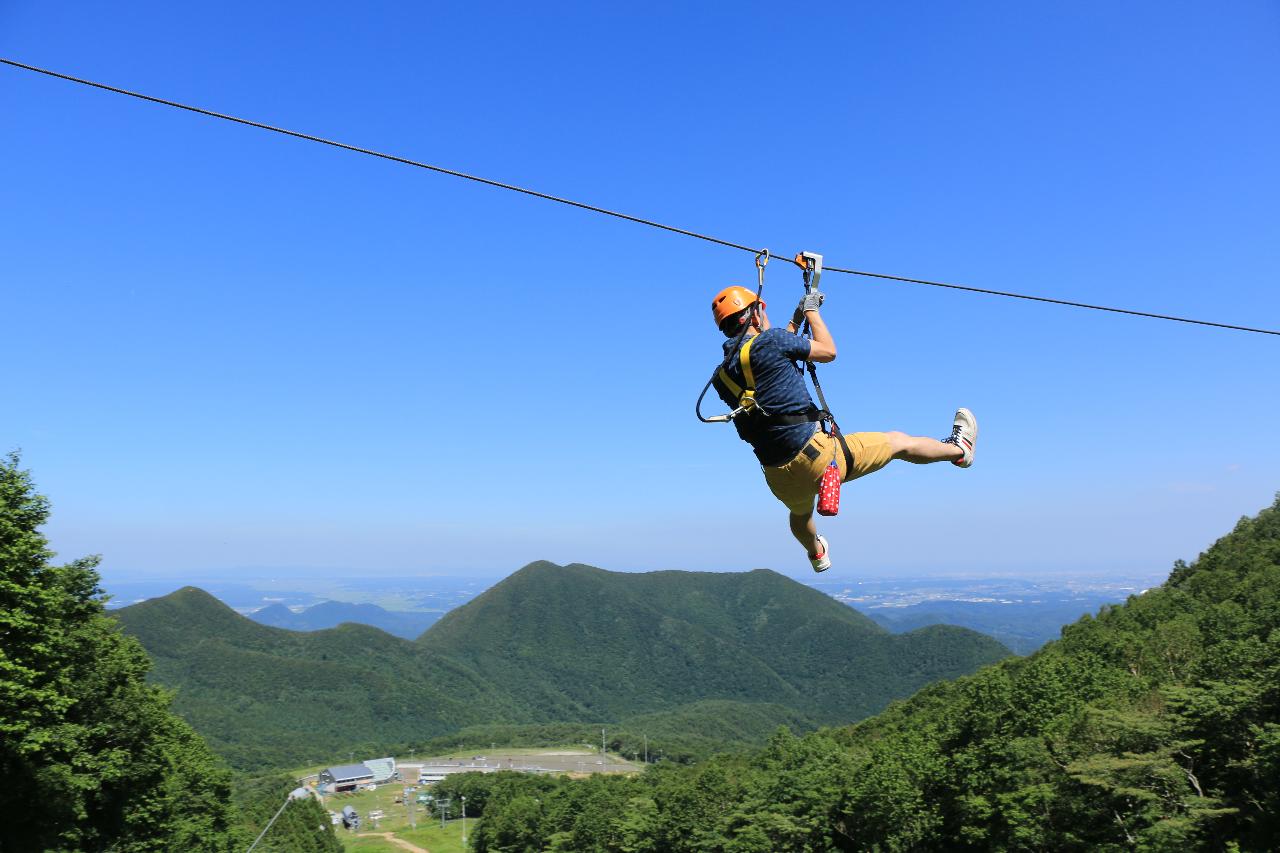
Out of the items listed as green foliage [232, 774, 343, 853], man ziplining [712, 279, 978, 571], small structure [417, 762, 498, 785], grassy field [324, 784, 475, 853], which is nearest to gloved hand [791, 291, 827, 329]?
man ziplining [712, 279, 978, 571]

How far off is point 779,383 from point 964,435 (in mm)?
2449

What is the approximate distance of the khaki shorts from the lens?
6.85 meters

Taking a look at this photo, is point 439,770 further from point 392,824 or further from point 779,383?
point 779,383

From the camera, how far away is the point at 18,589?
20297 millimetres

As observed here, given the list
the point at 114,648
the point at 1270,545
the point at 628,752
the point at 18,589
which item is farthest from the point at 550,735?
the point at 18,589

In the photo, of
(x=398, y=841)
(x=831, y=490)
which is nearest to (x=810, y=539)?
(x=831, y=490)

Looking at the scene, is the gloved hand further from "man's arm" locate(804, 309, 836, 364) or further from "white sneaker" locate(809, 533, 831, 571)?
"white sneaker" locate(809, 533, 831, 571)

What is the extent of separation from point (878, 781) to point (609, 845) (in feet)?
90.3

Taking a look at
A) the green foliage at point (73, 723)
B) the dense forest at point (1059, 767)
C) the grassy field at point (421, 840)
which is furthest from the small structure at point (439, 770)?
the green foliage at point (73, 723)

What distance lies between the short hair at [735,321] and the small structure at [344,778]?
14521cm

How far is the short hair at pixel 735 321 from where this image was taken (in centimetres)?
700

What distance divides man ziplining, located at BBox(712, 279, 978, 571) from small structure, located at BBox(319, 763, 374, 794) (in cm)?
14502

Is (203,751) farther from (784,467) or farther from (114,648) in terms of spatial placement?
(784,467)

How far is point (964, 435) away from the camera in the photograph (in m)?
7.96
